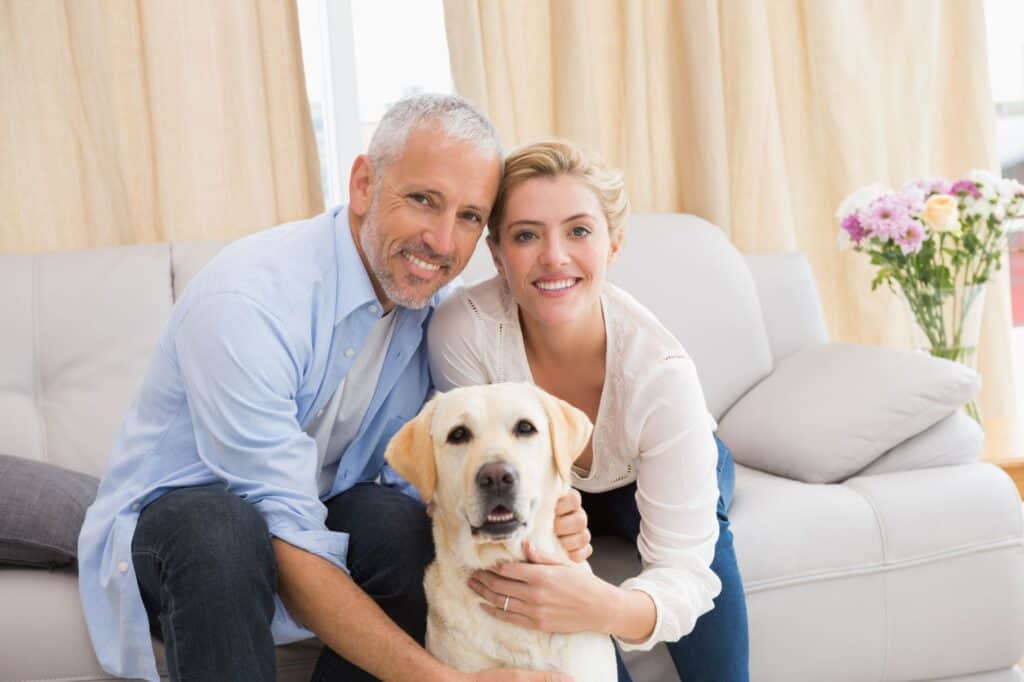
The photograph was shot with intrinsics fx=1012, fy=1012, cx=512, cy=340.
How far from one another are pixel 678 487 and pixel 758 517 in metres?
0.46

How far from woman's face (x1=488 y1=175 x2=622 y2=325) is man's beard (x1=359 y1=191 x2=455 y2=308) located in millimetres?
150

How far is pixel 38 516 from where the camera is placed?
202cm

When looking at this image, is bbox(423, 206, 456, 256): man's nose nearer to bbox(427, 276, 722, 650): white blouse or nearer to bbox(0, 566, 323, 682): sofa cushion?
bbox(427, 276, 722, 650): white blouse

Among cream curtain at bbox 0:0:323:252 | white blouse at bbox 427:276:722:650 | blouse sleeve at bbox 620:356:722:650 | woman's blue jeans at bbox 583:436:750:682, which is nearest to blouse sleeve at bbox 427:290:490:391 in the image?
white blouse at bbox 427:276:722:650

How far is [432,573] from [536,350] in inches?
21.8

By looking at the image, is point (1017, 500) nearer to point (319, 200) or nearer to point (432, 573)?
point (432, 573)

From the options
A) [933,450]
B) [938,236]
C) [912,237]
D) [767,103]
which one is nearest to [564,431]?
[933,450]

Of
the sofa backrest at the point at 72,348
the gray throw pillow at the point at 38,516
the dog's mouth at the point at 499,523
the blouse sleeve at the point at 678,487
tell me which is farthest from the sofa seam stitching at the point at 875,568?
the sofa backrest at the point at 72,348

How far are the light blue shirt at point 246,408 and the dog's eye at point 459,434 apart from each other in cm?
31

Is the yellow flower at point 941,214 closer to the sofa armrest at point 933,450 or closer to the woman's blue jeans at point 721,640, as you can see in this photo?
the sofa armrest at point 933,450

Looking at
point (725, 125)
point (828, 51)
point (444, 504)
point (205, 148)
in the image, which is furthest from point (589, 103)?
point (444, 504)

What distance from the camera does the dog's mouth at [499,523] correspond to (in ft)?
5.24

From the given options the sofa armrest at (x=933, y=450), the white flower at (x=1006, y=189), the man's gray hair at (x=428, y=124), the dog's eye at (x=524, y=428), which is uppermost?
the man's gray hair at (x=428, y=124)

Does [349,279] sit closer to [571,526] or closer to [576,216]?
[576,216]
